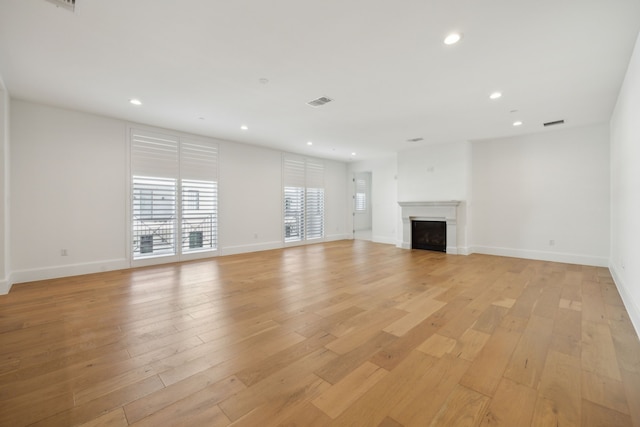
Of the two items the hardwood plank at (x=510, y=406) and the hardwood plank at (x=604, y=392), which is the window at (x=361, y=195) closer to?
the hardwood plank at (x=604, y=392)

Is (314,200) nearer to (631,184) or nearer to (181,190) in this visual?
(181,190)

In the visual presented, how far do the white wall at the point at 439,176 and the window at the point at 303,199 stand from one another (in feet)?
8.21

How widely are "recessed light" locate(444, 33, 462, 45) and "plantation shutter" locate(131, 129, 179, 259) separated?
5255mm

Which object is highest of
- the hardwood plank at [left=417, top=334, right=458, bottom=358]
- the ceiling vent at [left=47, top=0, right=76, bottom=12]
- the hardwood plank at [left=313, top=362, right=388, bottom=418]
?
the ceiling vent at [left=47, top=0, right=76, bottom=12]

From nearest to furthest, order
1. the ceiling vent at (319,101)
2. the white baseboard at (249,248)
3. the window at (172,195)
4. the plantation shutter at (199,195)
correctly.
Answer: the ceiling vent at (319,101)
the window at (172,195)
the plantation shutter at (199,195)
the white baseboard at (249,248)

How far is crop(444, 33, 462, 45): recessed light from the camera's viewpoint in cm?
245

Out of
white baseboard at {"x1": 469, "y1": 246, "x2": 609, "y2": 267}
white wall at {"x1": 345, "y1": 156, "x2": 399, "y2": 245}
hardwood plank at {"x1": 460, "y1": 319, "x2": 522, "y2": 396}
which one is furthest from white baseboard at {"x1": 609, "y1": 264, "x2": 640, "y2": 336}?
white wall at {"x1": 345, "y1": 156, "x2": 399, "y2": 245}

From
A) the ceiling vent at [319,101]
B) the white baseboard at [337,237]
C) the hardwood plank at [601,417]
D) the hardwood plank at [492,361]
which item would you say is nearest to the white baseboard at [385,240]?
the white baseboard at [337,237]

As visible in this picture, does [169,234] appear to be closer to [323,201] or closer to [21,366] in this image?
[21,366]

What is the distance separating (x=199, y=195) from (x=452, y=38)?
5.37 m

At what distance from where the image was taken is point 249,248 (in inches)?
268

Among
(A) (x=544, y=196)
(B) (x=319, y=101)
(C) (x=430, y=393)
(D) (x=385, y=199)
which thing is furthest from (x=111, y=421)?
(D) (x=385, y=199)

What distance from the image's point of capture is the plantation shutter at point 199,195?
18.9ft

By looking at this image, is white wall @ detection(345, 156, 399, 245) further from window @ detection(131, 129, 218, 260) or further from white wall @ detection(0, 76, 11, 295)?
white wall @ detection(0, 76, 11, 295)
